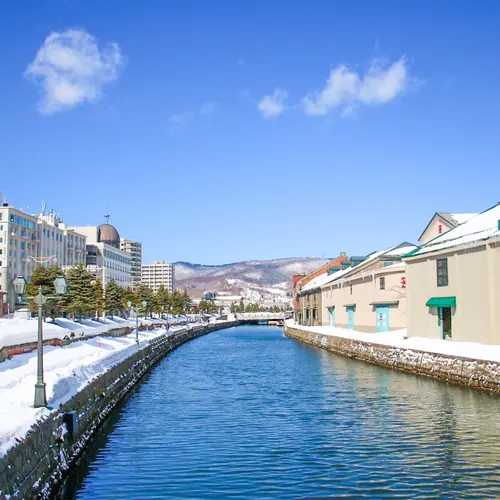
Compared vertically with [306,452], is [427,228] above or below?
above

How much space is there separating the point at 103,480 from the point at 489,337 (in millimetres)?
26643

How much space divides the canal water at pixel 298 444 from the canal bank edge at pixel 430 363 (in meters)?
0.95

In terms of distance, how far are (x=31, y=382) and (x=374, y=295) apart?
147ft

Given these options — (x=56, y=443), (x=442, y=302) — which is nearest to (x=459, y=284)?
(x=442, y=302)

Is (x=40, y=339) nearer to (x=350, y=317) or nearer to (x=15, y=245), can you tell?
(x=350, y=317)

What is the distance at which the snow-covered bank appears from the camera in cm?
1440

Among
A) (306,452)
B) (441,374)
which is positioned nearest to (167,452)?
(306,452)

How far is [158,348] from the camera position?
199ft

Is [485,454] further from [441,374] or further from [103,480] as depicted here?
[441,374]

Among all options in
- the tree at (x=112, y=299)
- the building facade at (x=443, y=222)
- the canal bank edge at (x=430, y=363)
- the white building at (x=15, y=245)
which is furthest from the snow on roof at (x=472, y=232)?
the white building at (x=15, y=245)

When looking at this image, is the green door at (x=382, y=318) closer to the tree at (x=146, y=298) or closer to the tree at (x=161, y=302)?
the tree at (x=146, y=298)

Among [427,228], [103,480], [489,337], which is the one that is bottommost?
[103,480]

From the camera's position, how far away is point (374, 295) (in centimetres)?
6197

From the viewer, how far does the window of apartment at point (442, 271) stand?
139 ft
